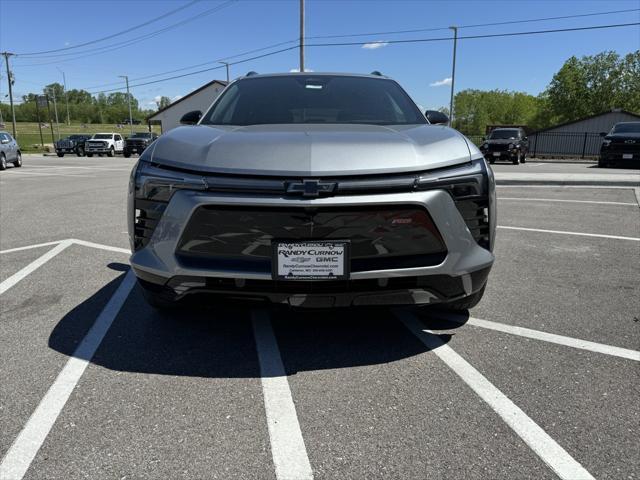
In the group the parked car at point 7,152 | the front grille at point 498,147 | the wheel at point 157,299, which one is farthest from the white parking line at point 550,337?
the parked car at point 7,152

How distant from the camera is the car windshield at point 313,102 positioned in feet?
11.5

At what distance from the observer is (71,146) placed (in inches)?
1455

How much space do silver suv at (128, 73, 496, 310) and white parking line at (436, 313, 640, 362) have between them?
0.69 metres

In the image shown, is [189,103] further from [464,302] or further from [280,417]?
[280,417]

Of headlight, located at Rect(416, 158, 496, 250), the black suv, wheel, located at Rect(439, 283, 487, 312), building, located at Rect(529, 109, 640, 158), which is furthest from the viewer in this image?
building, located at Rect(529, 109, 640, 158)

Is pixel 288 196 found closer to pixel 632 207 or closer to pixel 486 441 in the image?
pixel 486 441

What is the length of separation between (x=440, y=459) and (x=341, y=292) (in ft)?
2.82

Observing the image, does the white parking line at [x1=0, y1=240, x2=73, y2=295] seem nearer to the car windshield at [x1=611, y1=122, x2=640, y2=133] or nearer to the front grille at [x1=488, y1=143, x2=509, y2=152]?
the front grille at [x1=488, y1=143, x2=509, y2=152]

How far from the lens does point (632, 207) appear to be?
7.93 meters

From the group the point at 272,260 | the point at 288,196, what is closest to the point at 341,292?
the point at 272,260

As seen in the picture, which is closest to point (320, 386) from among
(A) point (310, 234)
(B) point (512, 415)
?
(A) point (310, 234)

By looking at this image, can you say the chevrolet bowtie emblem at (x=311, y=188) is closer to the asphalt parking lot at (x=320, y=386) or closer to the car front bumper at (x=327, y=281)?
the car front bumper at (x=327, y=281)

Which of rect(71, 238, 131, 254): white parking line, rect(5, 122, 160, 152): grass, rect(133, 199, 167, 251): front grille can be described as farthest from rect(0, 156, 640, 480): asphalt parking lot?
rect(5, 122, 160, 152): grass

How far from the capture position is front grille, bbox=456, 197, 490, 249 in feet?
8.05
